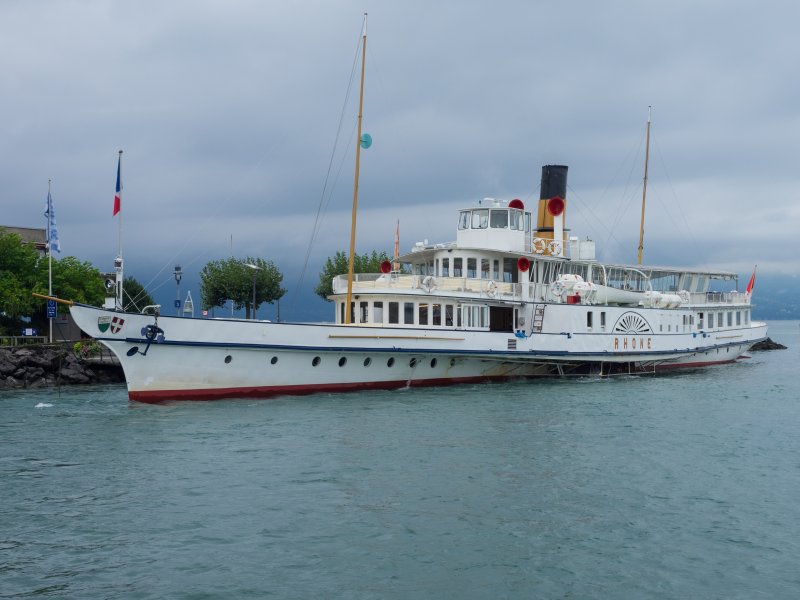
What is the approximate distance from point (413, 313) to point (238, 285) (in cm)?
2926

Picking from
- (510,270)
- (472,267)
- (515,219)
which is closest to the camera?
(472,267)

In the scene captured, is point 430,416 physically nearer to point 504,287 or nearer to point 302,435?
point 302,435

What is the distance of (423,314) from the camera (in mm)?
32969

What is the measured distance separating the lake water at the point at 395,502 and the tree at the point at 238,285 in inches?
1252

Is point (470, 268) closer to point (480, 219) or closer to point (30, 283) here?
point (480, 219)

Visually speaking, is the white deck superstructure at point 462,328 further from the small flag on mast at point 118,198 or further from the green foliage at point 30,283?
the green foliage at point 30,283

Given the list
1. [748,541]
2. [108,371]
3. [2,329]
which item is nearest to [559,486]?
[748,541]

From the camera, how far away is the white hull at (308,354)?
27.0 m

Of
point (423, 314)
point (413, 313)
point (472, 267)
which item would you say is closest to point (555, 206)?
point (472, 267)

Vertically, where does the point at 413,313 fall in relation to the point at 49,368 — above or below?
above

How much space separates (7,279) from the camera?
153 ft

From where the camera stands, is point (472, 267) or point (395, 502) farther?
point (472, 267)

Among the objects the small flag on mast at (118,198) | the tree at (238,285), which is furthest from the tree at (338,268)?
the small flag on mast at (118,198)

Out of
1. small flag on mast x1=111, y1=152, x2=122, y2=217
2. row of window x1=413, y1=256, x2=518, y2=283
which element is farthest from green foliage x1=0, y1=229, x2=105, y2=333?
row of window x1=413, y1=256, x2=518, y2=283
